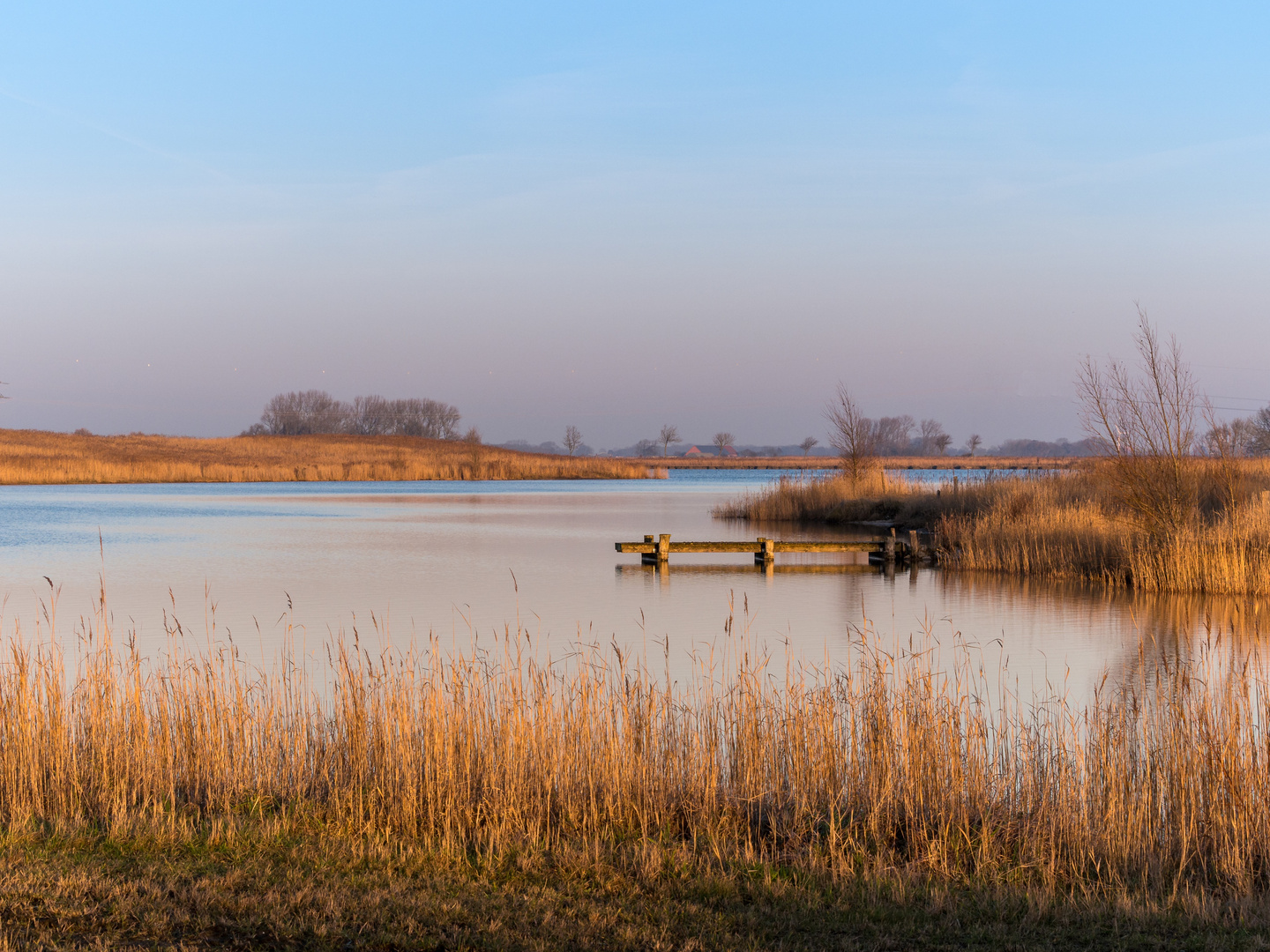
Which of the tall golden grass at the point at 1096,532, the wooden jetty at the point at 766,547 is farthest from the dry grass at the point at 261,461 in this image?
the wooden jetty at the point at 766,547

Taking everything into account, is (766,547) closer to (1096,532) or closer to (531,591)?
(531,591)

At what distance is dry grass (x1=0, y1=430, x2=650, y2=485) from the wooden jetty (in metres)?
43.0

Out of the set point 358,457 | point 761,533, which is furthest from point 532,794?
point 358,457

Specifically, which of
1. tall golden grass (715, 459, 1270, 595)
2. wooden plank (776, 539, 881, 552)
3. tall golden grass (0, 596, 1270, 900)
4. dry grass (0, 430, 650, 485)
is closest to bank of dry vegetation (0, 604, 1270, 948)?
tall golden grass (0, 596, 1270, 900)

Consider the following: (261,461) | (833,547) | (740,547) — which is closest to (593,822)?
(740,547)

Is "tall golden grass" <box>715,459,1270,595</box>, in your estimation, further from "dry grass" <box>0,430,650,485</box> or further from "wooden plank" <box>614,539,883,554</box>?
"dry grass" <box>0,430,650,485</box>

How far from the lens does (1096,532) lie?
57.1 ft

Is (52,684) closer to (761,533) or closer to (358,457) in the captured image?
(761,533)

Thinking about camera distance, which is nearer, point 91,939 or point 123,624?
point 91,939

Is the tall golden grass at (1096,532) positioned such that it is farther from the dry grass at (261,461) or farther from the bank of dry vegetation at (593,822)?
the dry grass at (261,461)

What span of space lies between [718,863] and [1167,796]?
2383mm

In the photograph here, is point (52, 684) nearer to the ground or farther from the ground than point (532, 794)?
→ farther from the ground

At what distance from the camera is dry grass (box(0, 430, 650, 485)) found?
182ft

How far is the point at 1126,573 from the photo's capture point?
53.6 ft
